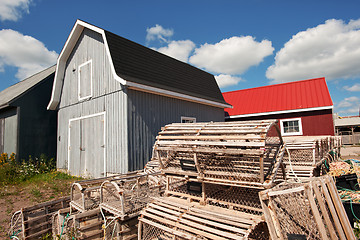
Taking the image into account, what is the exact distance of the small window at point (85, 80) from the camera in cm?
984

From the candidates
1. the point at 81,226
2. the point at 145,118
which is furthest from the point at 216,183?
the point at 145,118

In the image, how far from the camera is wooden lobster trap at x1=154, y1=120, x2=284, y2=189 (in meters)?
3.47

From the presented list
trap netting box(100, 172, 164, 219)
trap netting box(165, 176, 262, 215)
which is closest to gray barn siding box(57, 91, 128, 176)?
trap netting box(100, 172, 164, 219)

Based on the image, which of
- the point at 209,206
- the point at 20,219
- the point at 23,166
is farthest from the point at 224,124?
the point at 23,166

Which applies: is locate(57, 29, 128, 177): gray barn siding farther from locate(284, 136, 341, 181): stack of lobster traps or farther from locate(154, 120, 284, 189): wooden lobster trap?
A: locate(284, 136, 341, 181): stack of lobster traps

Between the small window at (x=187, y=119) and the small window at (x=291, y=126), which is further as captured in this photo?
the small window at (x=291, y=126)

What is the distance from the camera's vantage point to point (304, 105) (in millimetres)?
14141

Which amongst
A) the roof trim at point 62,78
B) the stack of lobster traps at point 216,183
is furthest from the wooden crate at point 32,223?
the roof trim at point 62,78

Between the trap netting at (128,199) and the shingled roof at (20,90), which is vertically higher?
the shingled roof at (20,90)

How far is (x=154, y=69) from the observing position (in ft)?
33.2

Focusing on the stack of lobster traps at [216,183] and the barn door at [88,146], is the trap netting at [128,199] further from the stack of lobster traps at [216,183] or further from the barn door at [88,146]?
the barn door at [88,146]

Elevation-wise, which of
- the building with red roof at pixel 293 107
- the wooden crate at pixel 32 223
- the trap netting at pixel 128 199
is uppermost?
the building with red roof at pixel 293 107

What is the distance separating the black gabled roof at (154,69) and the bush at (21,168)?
6.60m

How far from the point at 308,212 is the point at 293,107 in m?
13.2
